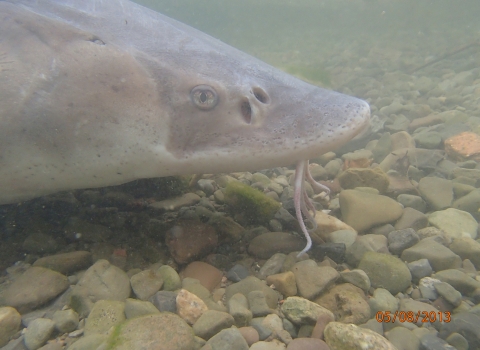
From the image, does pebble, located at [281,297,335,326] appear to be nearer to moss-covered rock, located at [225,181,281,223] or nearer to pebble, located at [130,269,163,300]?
pebble, located at [130,269,163,300]

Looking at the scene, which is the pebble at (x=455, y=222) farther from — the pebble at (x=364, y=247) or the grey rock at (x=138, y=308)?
the grey rock at (x=138, y=308)

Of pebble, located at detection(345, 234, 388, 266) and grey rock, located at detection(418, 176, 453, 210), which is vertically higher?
grey rock, located at detection(418, 176, 453, 210)

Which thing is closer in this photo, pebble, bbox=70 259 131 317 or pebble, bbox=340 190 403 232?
pebble, bbox=70 259 131 317

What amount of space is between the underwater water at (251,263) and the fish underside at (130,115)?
50 centimetres

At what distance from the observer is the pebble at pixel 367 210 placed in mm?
2805

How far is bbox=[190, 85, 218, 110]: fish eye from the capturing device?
204cm

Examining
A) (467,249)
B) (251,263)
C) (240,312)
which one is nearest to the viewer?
(240,312)

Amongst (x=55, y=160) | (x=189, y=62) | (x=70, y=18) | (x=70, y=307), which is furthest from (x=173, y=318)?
(x=70, y=18)

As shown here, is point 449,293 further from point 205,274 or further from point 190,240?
point 190,240

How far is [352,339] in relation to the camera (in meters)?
1.56

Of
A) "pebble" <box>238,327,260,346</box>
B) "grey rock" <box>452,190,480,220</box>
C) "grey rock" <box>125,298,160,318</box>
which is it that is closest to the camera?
"pebble" <box>238,327,260,346</box>

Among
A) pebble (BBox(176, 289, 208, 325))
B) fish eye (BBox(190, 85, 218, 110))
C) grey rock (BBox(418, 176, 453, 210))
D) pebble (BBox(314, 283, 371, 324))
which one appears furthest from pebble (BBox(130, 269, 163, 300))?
grey rock (BBox(418, 176, 453, 210))

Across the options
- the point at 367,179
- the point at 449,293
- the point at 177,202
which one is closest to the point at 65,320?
the point at 177,202

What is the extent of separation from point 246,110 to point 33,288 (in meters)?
1.69
